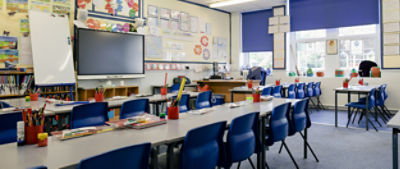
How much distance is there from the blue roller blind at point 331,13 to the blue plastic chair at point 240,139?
6610 millimetres

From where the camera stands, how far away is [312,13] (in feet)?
26.6

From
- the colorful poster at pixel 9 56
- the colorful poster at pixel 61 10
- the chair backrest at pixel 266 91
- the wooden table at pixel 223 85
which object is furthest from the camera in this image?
the wooden table at pixel 223 85

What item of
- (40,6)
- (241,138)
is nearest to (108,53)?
(40,6)

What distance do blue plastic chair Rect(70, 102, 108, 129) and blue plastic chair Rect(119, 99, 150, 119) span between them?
0.68 ft

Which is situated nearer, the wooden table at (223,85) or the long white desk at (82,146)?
the long white desk at (82,146)

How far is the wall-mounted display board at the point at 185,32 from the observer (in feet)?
23.4

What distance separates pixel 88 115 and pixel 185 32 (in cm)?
546

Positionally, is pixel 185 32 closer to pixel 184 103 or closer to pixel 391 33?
pixel 184 103

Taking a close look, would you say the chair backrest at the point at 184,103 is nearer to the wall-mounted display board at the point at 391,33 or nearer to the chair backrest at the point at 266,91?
the chair backrest at the point at 266,91

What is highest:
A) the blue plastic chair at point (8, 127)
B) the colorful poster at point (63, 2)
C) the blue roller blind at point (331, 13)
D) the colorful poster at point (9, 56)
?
the blue roller blind at point (331, 13)

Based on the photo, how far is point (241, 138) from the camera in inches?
86.4

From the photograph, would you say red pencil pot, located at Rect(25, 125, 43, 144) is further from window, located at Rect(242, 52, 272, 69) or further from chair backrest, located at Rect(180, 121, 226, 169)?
window, located at Rect(242, 52, 272, 69)

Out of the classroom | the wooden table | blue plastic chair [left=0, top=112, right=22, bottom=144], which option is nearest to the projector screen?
the classroom

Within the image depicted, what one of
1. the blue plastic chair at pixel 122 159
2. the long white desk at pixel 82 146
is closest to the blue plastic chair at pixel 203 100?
the long white desk at pixel 82 146
